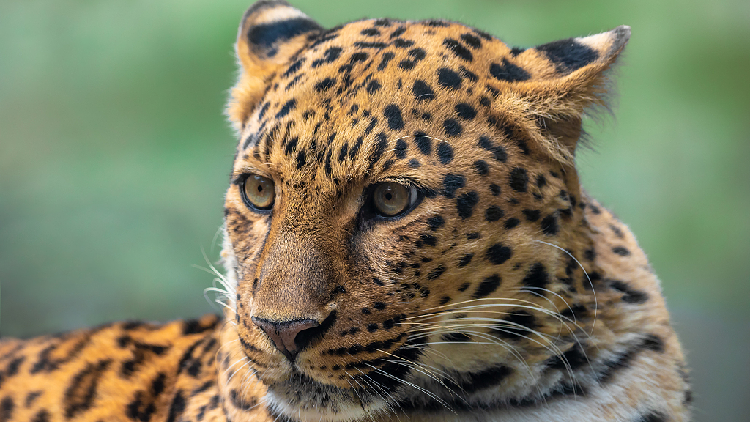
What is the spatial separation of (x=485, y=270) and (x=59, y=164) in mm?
4547

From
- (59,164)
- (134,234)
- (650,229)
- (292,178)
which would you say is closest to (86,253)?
(134,234)

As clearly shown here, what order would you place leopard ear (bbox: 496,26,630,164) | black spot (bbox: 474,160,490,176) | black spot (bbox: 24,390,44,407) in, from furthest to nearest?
black spot (bbox: 24,390,44,407) → leopard ear (bbox: 496,26,630,164) → black spot (bbox: 474,160,490,176)

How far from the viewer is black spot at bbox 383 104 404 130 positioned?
2.12 metres

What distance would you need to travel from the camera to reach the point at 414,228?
2092 millimetres

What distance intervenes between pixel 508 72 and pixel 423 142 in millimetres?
482

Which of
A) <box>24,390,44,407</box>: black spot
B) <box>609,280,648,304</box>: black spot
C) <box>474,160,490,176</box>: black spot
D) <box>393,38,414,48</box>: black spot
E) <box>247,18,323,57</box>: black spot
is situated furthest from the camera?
<box>24,390,44,407</box>: black spot

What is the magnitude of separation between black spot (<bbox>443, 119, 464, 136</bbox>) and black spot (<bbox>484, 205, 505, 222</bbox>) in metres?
0.26

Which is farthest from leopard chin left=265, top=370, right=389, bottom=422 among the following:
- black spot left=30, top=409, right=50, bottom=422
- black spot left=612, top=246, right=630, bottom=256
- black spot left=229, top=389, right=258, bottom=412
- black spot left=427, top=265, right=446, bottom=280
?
black spot left=30, top=409, right=50, bottom=422

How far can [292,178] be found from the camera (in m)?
2.13

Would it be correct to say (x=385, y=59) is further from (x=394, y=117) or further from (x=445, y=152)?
(x=445, y=152)

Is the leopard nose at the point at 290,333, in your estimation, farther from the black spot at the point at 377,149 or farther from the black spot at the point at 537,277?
the black spot at the point at 537,277

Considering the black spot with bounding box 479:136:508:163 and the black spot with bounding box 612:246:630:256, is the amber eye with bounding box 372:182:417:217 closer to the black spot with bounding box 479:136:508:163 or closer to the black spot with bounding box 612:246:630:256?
the black spot with bounding box 479:136:508:163

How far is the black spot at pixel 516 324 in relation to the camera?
7.23ft

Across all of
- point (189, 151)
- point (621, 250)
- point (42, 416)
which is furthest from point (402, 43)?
point (189, 151)
